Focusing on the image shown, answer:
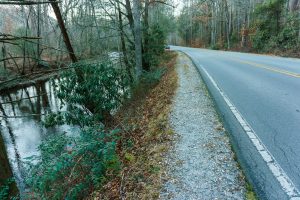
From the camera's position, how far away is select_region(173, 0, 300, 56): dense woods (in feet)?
77.5

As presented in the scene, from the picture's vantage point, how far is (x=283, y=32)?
23953 millimetres

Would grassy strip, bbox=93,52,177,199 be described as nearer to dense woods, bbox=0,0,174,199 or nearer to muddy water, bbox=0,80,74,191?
dense woods, bbox=0,0,174,199

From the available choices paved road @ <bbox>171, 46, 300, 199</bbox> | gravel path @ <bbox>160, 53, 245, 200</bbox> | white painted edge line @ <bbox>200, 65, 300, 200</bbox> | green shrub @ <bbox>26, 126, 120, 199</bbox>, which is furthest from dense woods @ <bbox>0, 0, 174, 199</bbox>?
paved road @ <bbox>171, 46, 300, 199</bbox>

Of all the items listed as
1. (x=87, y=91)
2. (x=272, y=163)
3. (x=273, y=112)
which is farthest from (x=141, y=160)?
(x=87, y=91)

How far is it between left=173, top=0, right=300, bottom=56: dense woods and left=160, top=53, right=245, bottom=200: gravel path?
18019 mm

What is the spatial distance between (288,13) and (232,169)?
82.9 feet

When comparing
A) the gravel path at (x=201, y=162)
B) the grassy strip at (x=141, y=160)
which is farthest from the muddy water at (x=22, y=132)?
the gravel path at (x=201, y=162)

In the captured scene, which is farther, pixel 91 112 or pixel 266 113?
pixel 91 112

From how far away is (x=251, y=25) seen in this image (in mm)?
32688

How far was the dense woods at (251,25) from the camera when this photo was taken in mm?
23609

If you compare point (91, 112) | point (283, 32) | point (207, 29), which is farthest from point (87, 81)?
point (207, 29)

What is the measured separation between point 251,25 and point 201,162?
32.7 meters

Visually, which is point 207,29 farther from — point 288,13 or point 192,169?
point 192,169

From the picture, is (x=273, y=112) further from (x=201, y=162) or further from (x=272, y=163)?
(x=201, y=162)
